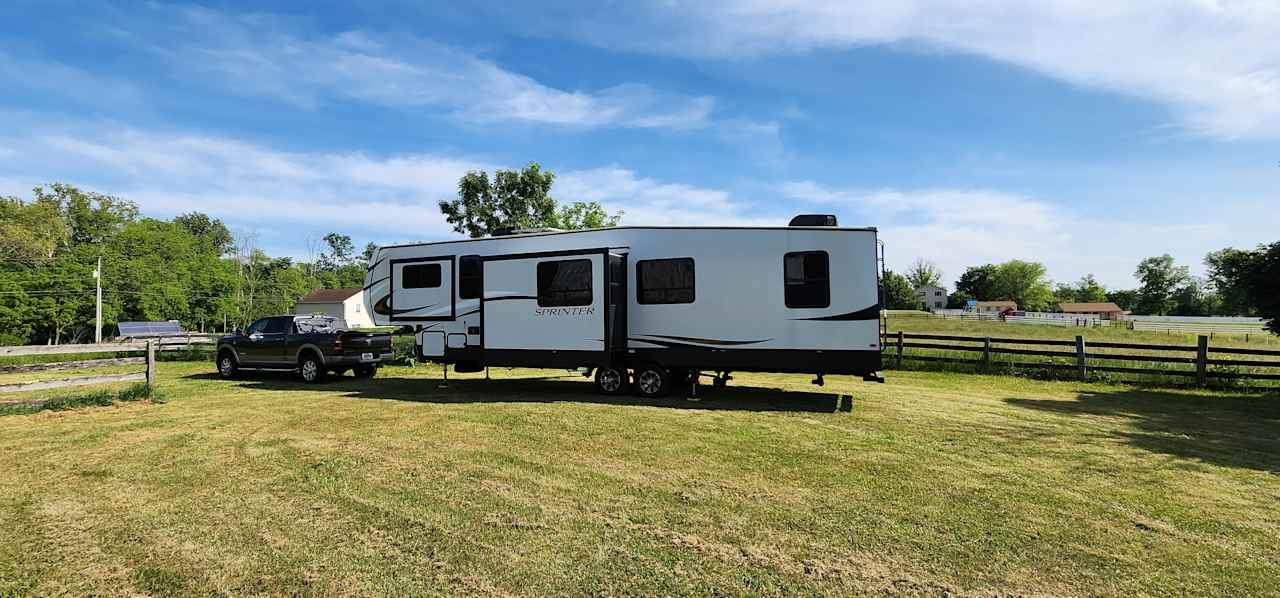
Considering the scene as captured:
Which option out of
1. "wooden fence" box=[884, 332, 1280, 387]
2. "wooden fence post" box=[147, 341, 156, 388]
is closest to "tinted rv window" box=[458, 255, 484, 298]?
"wooden fence post" box=[147, 341, 156, 388]

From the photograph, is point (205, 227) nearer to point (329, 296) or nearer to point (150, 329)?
point (329, 296)

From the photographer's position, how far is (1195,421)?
8945 millimetres

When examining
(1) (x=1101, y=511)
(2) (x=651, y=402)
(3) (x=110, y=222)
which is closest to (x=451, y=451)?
(2) (x=651, y=402)

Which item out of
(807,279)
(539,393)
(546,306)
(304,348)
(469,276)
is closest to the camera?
(807,279)

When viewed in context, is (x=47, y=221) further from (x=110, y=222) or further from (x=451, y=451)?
(x=451, y=451)

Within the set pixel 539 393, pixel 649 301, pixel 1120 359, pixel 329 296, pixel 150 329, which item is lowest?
pixel 539 393

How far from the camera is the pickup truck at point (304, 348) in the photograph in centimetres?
1353

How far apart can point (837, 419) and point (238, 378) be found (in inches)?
550

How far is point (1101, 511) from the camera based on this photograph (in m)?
4.94

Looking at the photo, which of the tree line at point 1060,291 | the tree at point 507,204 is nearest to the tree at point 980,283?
the tree line at point 1060,291

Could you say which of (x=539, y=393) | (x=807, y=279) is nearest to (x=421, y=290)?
(x=539, y=393)

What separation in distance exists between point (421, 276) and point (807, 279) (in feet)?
25.1

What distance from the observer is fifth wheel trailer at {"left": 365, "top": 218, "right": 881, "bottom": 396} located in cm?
989

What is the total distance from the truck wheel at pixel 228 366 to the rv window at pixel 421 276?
18.6 feet
